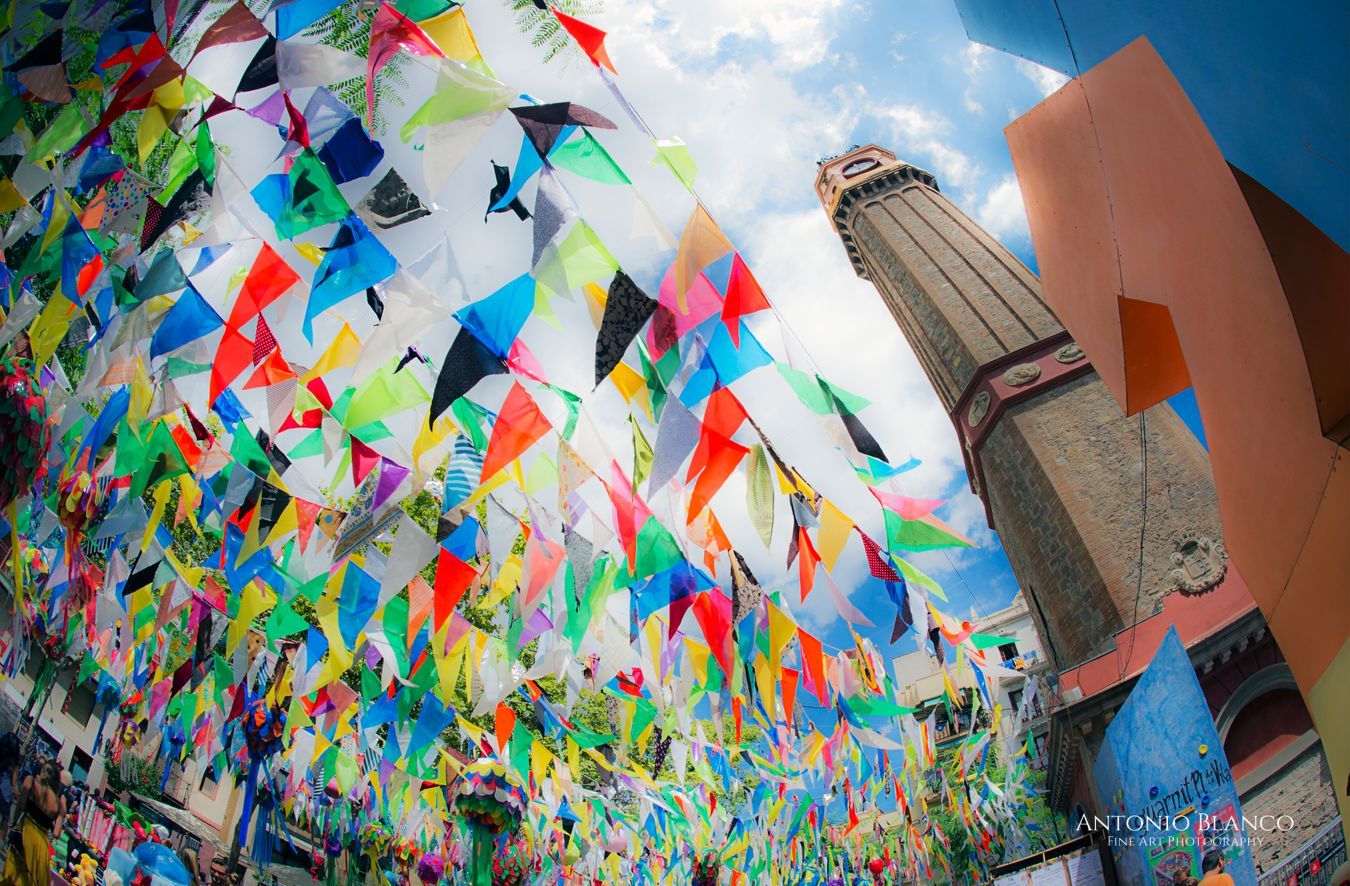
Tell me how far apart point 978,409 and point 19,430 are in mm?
19276

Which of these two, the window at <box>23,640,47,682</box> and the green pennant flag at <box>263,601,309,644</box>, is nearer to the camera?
the green pennant flag at <box>263,601,309,644</box>

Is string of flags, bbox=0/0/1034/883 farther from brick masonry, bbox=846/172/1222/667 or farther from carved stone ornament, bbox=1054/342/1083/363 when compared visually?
carved stone ornament, bbox=1054/342/1083/363

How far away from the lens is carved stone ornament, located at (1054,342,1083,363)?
1892 centimetres

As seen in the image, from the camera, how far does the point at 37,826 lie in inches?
257

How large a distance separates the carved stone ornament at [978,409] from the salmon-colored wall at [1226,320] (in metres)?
16.1

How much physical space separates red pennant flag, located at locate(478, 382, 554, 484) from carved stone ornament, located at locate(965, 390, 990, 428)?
681 inches

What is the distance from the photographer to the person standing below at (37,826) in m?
6.17

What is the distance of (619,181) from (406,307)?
119cm

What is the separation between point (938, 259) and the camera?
25.0 m

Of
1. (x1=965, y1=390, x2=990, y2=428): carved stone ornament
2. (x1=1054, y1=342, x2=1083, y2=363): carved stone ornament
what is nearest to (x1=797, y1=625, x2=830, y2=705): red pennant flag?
(x1=965, y1=390, x2=990, y2=428): carved stone ornament

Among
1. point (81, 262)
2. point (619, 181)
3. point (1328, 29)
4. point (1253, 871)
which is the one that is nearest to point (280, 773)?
point (81, 262)

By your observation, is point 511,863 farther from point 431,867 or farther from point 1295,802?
point 1295,802

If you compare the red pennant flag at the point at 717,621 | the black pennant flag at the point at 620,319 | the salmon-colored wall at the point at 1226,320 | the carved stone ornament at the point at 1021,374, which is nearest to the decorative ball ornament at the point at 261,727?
the red pennant flag at the point at 717,621

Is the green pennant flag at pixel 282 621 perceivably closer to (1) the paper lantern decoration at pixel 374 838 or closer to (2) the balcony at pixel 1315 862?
(1) the paper lantern decoration at pixel 374 838
